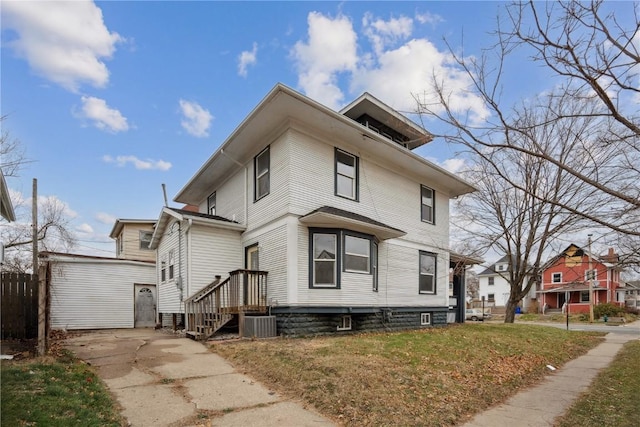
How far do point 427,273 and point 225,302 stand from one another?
8.67 m

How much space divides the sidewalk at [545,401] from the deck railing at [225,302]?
265 inches

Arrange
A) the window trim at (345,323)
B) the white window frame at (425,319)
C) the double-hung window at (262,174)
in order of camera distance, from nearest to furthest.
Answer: the window trim at (345,323)
the double-hung window at (262,174)
the white window frame at (425,319)

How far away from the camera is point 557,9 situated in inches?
175

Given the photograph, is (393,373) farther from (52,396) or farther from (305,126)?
(305,126)

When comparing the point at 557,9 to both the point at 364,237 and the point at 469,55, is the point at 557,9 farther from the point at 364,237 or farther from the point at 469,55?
the point at 364,237

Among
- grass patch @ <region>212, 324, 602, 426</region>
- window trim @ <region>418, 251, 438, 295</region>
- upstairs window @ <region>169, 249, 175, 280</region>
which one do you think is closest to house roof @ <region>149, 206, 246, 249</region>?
upstairs window @ <region>169, 249, 175, 280</region>

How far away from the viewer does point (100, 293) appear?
16.1 meters

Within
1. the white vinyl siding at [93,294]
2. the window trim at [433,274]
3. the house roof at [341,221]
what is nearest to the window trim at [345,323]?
the house roof at [341,221]

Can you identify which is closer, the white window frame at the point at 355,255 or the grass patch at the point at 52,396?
the grass patch at the point at 52,396

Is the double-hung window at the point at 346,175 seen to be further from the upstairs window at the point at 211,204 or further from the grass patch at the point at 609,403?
the grass patch at the point at 609,403

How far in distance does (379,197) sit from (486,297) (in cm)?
4910

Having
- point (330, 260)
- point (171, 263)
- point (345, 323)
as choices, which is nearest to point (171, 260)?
point (171, 263)

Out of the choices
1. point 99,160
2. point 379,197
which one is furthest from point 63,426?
point 99,160

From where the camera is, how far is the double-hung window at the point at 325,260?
11291 millimetres
